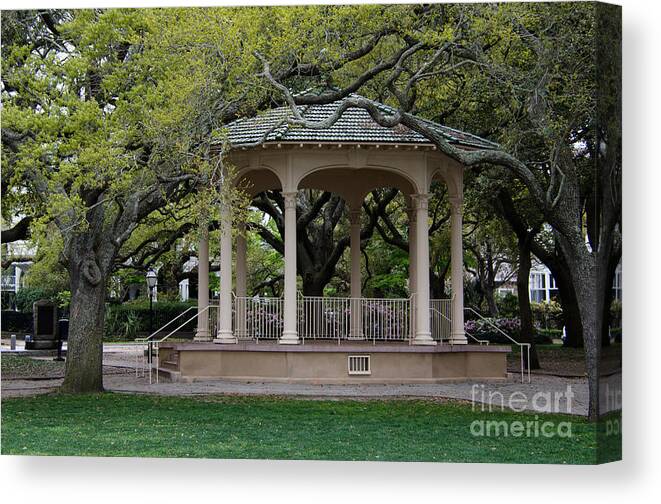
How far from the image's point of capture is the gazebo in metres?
20.6

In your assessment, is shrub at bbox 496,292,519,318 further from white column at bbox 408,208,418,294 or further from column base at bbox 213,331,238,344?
column base at bbox 213,331,238,344

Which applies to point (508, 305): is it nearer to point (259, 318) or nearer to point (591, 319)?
point (259, 318)

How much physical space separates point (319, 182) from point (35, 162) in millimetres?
8848

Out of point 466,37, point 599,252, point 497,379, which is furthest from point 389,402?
point 466,37

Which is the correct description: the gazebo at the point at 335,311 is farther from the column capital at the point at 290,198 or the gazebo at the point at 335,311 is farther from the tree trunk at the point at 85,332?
the tree trunk at the point at 85,332

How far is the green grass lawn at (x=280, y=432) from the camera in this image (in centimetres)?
1552

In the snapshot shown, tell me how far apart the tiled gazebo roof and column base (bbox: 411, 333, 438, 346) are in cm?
375

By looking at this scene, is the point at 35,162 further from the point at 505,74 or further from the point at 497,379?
the point at 497,379

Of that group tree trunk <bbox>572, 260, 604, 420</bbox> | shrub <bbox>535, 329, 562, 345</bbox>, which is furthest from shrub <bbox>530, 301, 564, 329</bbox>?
tree trunk <bbox>572, 260, 604, 420</bbox>

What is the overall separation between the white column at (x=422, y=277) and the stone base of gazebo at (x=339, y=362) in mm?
368

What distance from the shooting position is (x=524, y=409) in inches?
650

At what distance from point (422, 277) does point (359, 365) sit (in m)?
2.27

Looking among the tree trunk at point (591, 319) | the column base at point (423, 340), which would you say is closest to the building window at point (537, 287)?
the column base at point (423, 340)

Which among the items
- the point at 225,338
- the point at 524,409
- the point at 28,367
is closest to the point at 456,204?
the point at 225,338
